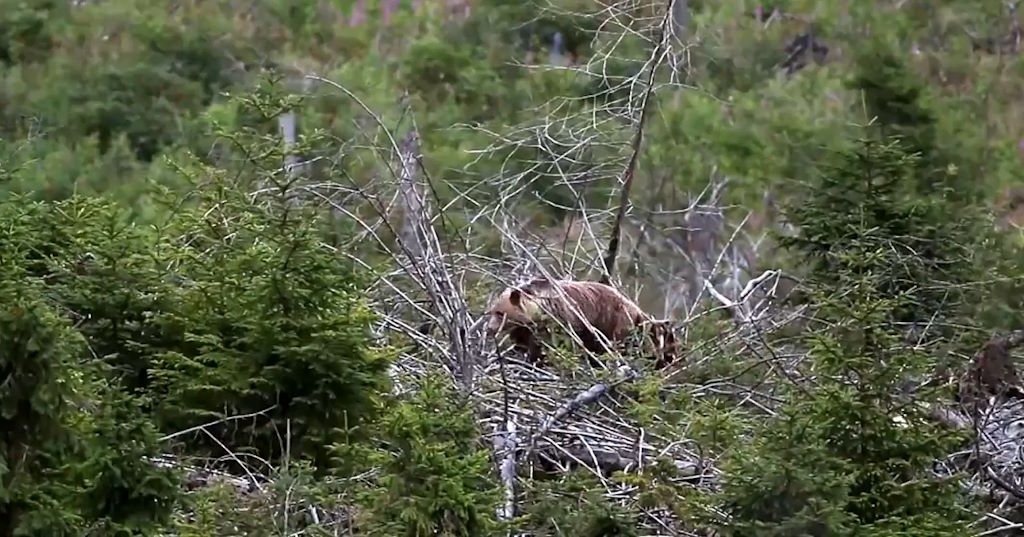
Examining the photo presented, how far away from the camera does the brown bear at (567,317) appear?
6230 millimetres

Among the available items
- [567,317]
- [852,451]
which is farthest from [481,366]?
[852,451]

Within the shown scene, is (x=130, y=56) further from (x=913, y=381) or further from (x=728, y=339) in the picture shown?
(x=913, y=381)

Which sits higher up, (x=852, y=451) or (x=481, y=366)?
(x=852, y=451)

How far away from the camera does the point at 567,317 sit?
20.8 ft

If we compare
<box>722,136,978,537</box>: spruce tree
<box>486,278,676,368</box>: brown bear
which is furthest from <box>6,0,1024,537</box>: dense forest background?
<box>486,278,676,368</box>: brown bear

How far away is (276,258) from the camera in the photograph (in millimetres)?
4906

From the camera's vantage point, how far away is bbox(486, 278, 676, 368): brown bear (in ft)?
20.4

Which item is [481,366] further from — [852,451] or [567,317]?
[852,451]

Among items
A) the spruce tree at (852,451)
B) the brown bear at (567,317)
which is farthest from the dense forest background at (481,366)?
the brown bear at (567,317)

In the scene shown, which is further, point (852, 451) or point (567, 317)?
point (567, 317)

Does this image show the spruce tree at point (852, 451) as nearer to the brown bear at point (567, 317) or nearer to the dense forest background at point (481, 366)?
the dense forest background at point (481, 366)

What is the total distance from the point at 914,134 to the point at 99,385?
18.5 feet

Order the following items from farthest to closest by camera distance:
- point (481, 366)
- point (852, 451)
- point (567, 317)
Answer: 1. point (567, 317)
2. point (481, 366)
3. point (852, 451)

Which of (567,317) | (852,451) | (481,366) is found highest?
(852,451)
